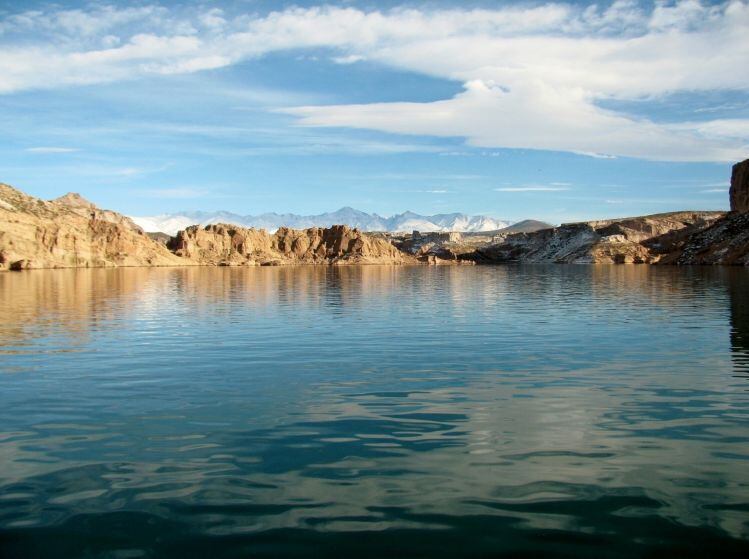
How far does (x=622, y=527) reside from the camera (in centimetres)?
1012

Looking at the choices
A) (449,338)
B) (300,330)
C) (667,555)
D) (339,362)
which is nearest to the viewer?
(667,555)

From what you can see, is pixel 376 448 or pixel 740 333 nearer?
pixel 376 448

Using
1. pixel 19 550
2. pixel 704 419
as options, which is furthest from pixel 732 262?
pixel 19 550

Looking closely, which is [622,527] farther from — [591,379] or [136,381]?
[136,381]

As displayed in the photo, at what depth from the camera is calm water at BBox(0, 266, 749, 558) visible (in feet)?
32.5

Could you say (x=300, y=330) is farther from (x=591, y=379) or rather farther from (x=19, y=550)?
(x=19, y=550)

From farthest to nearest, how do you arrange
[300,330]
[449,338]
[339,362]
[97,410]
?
[300,330] → [449,338] → [339,362] → [97,410]

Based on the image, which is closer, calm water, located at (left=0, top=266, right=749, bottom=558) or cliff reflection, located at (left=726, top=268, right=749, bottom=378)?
calm water, located at (left=0, top=266, right=749, bottom=558)

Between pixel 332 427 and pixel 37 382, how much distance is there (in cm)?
1287

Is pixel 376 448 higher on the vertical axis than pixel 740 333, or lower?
lower

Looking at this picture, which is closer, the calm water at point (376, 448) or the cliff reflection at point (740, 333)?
the calm water at point (376, 448)

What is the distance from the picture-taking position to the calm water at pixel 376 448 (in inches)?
390

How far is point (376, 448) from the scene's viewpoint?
14180 millimetres

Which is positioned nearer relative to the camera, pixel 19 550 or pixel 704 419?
pixel 19 550
